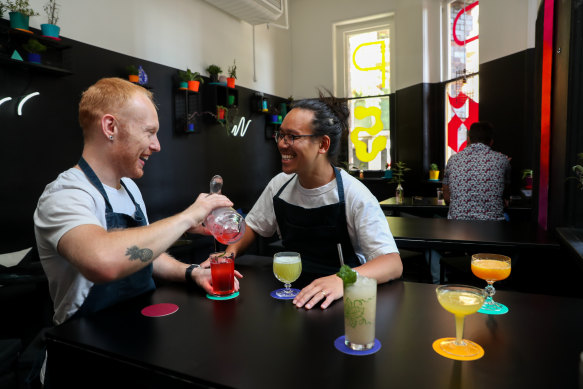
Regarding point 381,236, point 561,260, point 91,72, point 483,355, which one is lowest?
point 561,260

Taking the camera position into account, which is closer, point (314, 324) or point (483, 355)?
point (483, 355)

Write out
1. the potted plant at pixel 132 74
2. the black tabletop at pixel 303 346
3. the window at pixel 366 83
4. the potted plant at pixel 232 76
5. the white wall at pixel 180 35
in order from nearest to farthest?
1. the black tabletop at pixel 303 346
2. the white wall at pixel 180 35
3. the potted plant at pixel 132 74
4. the potted plant at pixel 232 76
5. the window at pixel 366 83

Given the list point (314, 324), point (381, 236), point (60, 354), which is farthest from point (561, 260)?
point (60, 354)

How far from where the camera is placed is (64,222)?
1239mm

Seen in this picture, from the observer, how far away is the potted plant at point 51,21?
324cm

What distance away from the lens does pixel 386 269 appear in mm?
1573

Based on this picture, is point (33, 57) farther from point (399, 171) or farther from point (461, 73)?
point (461, 73)

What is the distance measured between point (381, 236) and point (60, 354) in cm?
123

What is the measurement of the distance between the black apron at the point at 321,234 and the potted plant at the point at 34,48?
2572mm

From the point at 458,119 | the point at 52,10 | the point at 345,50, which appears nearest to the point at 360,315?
the point at 52,10

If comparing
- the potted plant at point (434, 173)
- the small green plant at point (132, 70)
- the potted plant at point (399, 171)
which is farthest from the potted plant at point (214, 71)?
the potted plant at point (434, 173)

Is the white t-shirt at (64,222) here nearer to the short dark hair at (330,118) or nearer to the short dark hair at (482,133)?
the short dark hair at (330,118)

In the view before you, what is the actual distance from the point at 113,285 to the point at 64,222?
0.30 meters

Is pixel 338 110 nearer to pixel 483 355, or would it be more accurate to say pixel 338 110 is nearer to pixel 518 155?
pixel 483 355
